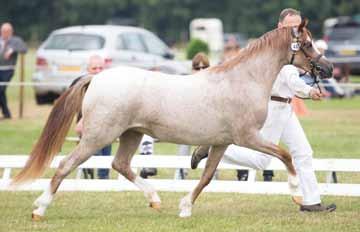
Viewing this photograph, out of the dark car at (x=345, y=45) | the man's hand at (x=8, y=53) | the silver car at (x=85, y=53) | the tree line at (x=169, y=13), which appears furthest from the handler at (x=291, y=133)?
the tree line at (x=169, y=13)

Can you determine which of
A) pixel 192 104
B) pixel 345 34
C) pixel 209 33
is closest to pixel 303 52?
pixel 192 104

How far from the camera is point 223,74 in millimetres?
9188

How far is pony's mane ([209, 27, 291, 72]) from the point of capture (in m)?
9.23

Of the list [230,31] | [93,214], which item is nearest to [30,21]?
[230,31]

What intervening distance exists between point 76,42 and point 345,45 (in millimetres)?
11844

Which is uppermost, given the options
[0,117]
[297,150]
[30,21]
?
[297,150]

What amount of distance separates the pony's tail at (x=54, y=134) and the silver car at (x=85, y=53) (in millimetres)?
11198

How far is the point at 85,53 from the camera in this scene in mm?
21375

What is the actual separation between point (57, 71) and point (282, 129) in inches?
488

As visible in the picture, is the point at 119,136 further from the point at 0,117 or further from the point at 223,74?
the point at 0,117

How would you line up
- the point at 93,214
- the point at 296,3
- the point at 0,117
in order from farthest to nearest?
the point at 296,3, the point at 0,117, the point at 93,214

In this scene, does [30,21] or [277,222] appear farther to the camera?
[30,21]

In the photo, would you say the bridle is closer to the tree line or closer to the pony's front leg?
the pony's front leg

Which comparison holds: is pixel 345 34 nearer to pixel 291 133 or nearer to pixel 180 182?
pixel 180 182
